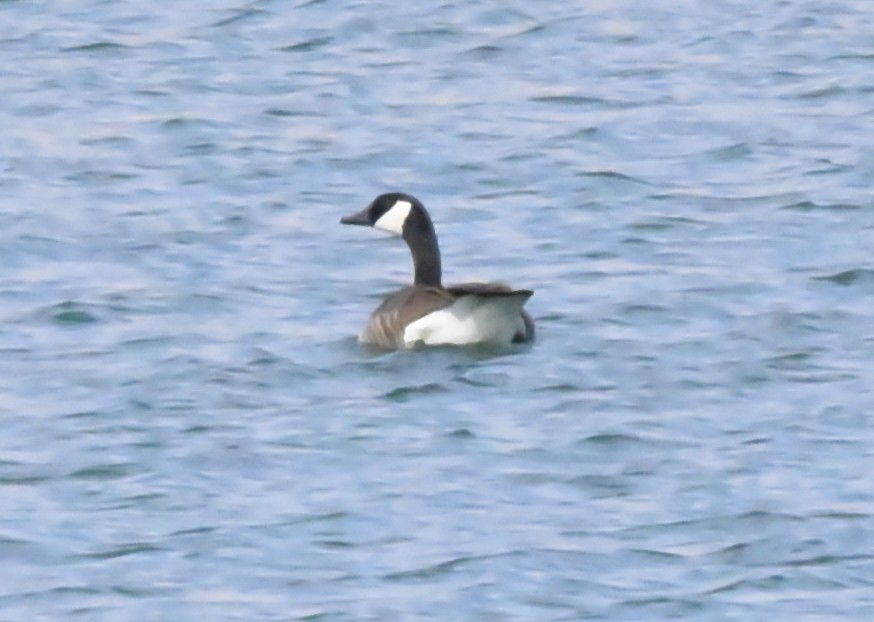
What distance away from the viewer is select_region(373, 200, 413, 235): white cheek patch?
13023 mm

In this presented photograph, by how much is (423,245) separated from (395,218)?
0.87 feet

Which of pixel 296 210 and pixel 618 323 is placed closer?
pixel 618 323

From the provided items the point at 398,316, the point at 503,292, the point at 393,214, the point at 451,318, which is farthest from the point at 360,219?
the point at 503,292

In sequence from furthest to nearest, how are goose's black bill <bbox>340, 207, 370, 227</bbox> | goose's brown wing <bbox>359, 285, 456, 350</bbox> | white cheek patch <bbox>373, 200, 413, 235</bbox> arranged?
goose's black bill <bbox>340, 207, 370, 227</bbox> → white cheek patch <bbox>373, 200, 413, 235</bbox> → goose's brown wing <bbox>359, 285, 456, 350</bbox>

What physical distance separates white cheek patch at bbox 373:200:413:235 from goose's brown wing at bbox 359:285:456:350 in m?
0.77

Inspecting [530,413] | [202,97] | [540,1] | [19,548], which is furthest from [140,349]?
[540,1]

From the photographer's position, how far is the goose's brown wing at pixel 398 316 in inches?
476

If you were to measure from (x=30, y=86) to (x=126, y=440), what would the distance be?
26.9ft

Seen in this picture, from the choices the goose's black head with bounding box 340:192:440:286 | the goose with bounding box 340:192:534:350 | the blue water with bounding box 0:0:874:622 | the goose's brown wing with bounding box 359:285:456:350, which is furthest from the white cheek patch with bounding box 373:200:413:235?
the goose's brown wing with bounding box 359:285:456:350

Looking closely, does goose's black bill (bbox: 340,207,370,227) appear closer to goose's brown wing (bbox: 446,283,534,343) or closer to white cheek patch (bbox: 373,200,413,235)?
white cheek patch (bbox: 373,200,413,235)

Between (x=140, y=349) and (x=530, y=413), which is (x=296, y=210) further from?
(x=530, y=413)

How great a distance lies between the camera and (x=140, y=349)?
12141 mm

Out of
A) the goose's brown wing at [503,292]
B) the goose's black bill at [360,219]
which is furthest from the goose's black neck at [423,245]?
the goose's brown wing at [503,292]

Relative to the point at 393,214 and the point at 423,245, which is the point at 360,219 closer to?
the point at 393,214
